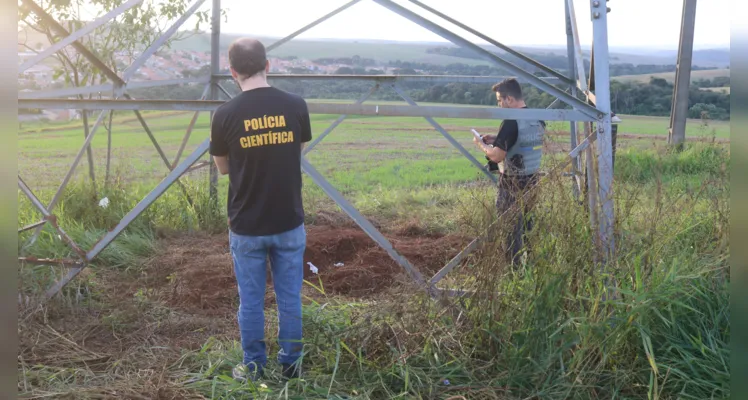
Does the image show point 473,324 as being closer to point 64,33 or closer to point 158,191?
point 158,191

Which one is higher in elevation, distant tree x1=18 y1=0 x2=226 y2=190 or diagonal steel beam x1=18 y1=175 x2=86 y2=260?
distant tree x1=18 y1=0 x2=226 y2=190

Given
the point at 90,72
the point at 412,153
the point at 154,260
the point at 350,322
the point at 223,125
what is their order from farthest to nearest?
the point at 412,153 < the point at 90,72 < the point at 154,260 < the point at 350,322 < the point at 223,125

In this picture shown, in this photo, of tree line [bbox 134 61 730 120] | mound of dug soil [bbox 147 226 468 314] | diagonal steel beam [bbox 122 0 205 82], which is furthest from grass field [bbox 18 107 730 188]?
diagonal steel beam [bbox 122 0 205 82]

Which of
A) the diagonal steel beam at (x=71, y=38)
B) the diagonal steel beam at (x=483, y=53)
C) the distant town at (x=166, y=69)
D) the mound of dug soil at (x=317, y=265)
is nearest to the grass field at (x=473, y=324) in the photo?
the mound of dug soil at (x=317, y=265)

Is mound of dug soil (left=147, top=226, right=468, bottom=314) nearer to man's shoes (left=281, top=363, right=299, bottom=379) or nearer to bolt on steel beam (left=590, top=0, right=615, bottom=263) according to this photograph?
man's shoes (left=281, top=363, right=299, bottom=379)

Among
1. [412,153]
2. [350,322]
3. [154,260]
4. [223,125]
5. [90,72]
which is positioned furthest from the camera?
[412,153]

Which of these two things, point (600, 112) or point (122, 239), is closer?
point (600, 112)

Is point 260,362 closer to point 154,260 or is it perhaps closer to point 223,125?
point 223,125

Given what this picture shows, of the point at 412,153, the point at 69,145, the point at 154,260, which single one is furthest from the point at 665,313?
the point at 69,145

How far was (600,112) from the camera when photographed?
3791mm

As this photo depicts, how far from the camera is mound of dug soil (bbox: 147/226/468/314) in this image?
196 inches

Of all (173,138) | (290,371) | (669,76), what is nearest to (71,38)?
(290,371)

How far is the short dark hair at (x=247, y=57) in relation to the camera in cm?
322

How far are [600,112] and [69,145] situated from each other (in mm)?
14837
